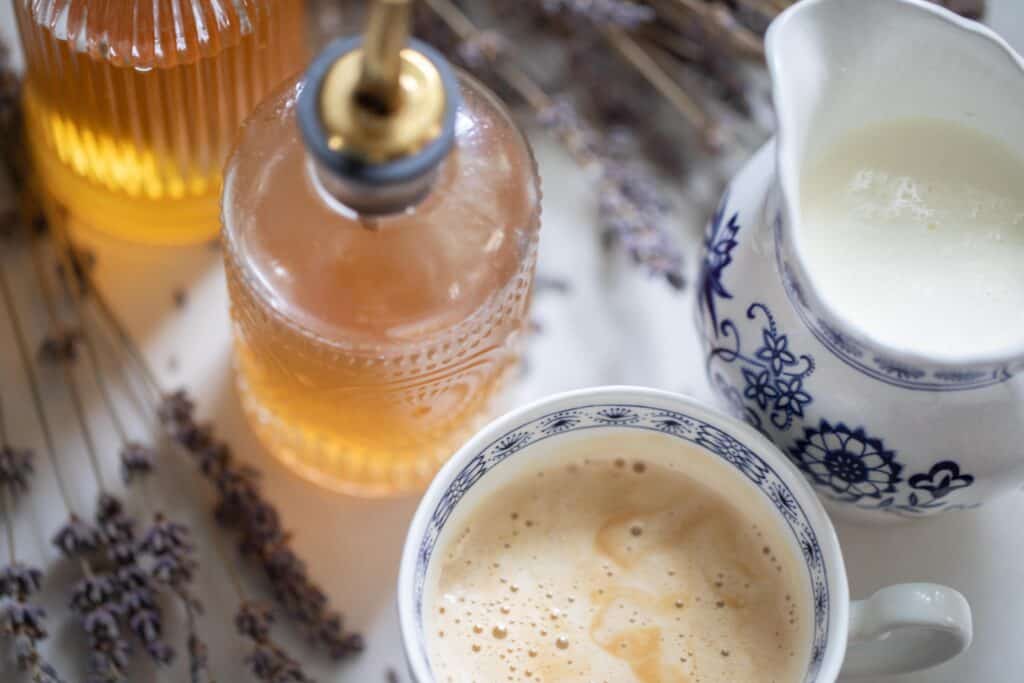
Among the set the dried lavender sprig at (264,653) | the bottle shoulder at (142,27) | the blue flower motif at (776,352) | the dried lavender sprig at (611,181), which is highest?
the bottle shoulder at (142,27)

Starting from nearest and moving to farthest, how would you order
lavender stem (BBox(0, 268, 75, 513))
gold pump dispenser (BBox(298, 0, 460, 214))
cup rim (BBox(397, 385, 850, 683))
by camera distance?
gold pump dispenser (BBox(298, 0, 460, 214)), cup rim (BBox(397, 385, 850, 683)), lavender stem (BBox(0, 268, 75, 513))

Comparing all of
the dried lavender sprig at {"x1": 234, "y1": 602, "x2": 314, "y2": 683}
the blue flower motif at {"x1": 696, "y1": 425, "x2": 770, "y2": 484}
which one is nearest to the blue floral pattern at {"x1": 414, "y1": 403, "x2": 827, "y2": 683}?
the blue flower motif at {"x1": 696, "y1": 425, "x2": 770, "y2": 484}

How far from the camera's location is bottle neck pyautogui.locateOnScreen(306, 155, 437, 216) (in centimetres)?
61

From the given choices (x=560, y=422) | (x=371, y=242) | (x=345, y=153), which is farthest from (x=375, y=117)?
(x=560, y=422)

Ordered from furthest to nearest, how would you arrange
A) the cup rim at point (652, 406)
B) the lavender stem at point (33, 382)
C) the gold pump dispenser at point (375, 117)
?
the lavender stem at point (33, 382) < the cup rim at point (652, 406) < the gold pump dispenser at point (375, 117)

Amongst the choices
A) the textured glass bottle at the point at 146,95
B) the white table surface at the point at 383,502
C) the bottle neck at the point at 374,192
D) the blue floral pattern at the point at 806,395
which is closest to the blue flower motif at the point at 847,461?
the blue floral pattern at the point at 806,395

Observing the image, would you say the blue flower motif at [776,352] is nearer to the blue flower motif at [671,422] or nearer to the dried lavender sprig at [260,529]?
the blue flower motif at [671,422]

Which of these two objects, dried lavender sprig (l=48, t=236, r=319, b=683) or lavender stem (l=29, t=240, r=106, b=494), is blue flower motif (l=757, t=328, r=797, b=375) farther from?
lavender stem (l=29, t=240, r=106, b=494)

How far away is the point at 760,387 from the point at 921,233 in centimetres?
13

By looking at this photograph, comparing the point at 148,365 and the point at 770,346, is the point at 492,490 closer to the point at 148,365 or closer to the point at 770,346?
the point at 770,346

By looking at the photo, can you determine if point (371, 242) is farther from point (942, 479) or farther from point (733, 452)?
point (942, 479)

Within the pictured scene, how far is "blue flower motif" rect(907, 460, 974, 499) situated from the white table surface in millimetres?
149

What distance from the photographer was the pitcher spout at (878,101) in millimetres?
672

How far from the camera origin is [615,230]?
950mm
